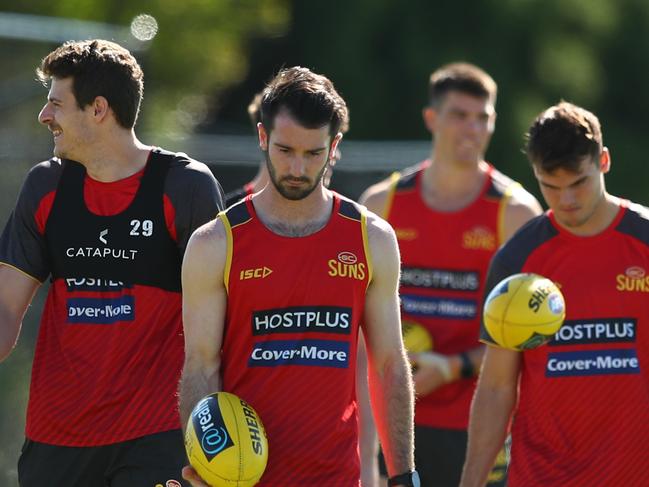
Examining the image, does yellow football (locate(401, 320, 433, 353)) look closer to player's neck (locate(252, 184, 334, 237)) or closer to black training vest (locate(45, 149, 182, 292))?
black training vest (locate(45, 149, 182, 292))

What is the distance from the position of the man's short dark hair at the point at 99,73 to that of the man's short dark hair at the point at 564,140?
5.59 ft

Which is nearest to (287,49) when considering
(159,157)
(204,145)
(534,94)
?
(534,94)

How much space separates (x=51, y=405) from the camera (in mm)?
6383

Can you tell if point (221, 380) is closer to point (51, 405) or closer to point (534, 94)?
point (51, 405)

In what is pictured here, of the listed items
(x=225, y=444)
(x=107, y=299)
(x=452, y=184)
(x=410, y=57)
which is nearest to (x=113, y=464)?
(x=107, y=299)

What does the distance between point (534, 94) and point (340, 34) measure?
3.05 metres

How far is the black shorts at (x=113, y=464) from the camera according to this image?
6.27 m

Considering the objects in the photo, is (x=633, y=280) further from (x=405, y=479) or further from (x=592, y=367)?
(x=405, y=479)

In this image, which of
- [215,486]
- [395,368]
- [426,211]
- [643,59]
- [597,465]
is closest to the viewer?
[215,486]

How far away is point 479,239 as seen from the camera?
28.1ft

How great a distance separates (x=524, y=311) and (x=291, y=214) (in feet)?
3.46

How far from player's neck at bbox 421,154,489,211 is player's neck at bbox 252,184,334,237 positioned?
3149mm

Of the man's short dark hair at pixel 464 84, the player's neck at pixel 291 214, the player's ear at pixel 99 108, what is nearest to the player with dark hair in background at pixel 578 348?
the player's neck at pixel 291 214

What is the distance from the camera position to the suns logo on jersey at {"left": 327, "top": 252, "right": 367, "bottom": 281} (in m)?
5.63
